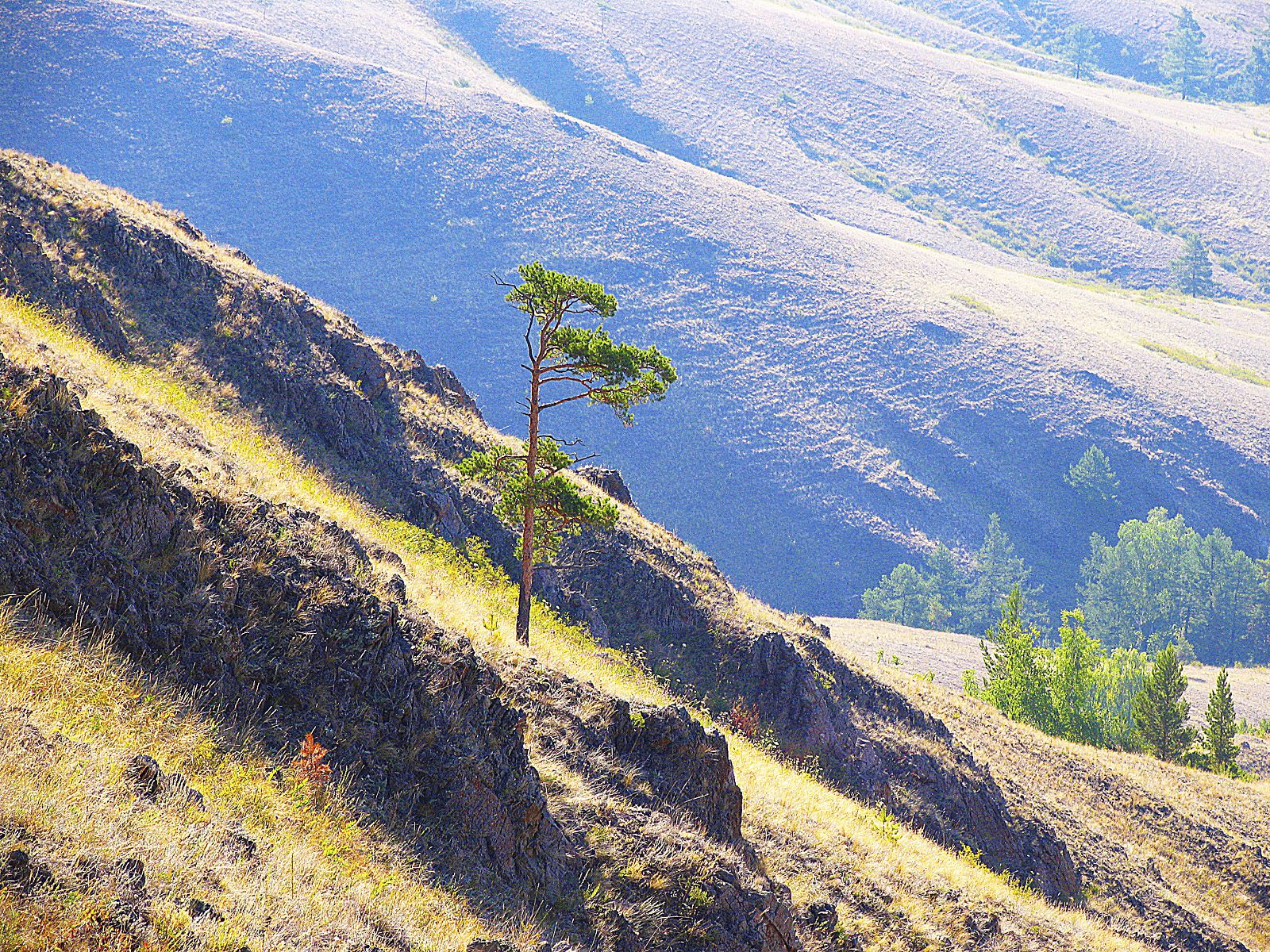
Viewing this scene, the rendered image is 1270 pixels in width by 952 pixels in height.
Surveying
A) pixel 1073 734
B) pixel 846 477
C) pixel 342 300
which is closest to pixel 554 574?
pixel 1073 734

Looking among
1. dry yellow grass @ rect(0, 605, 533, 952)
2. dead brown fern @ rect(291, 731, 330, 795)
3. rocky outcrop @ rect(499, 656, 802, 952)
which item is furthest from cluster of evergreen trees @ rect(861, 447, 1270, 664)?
dry yellow grass @ rect(0, 605, 533, 952)

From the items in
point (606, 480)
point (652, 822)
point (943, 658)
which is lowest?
point (943, 658)

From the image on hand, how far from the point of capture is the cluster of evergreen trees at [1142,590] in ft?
286

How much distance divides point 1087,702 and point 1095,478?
211 feet

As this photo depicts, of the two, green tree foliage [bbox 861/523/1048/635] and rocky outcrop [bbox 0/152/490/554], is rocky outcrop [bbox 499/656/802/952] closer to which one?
rocky outcrop [bbox 0/152/490/554]

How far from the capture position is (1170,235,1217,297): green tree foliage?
546 ft

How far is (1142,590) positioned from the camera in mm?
90188

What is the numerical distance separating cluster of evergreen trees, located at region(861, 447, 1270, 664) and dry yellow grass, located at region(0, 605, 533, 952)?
268ft

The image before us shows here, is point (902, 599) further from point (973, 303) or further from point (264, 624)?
point (264, 624)

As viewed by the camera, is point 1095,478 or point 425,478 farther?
point 1095,478

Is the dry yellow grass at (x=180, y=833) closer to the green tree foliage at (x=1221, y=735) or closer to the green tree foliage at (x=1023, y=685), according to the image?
the green tree foliage at (x=1023, y=685)

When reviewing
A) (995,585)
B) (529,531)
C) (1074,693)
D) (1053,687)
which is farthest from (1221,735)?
(995,585)

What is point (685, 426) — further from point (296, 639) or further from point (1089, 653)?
point (296, 639)

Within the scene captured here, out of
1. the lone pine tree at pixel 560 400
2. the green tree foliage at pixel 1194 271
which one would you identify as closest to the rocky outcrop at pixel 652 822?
the lone pine tree at pixel 560 400
